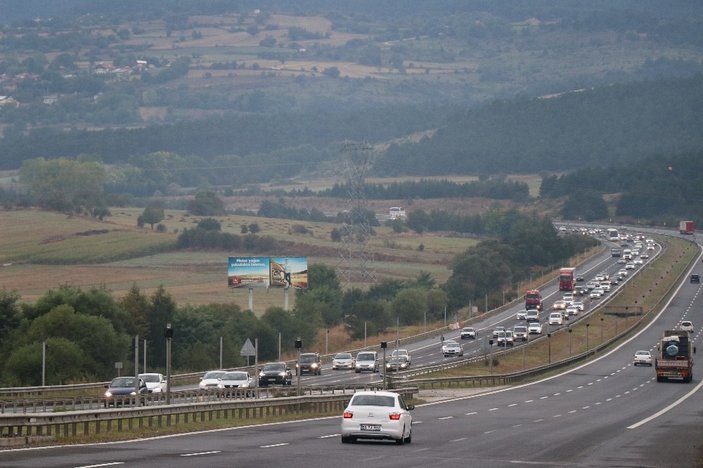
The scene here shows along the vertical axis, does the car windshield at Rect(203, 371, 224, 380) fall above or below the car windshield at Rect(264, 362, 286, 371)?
above

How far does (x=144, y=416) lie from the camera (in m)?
49.4

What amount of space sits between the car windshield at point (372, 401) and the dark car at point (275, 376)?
39357 millimetres

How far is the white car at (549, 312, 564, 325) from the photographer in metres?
151

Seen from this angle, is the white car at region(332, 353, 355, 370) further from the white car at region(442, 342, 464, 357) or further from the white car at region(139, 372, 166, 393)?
the white car at region(139, 372, 166, 393)

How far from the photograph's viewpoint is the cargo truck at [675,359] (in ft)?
314

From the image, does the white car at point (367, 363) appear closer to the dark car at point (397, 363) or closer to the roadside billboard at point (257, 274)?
the dark car at point (397, 363)

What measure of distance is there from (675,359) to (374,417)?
55384 millimetres

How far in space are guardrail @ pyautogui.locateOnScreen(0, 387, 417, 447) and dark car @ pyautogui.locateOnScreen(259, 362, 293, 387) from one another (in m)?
15.4

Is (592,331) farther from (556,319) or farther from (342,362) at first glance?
(342,362)

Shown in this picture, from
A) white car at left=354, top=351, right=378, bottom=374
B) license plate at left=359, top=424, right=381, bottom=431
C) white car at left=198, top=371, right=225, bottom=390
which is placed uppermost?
license plate at left=359, top=424, right=381, bottom=431

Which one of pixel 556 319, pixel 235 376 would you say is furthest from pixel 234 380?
pixel 556 319

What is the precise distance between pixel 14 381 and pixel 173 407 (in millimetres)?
36375

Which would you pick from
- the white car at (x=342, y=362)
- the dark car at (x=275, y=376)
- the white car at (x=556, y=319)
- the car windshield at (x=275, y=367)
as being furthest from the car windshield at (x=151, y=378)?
the white car at (x=556, y=319)

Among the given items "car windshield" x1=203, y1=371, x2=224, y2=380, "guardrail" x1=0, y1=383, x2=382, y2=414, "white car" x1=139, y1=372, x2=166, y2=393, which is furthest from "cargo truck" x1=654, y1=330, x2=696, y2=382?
"white car" x1=139, y1=372, x2=166, y2=393
